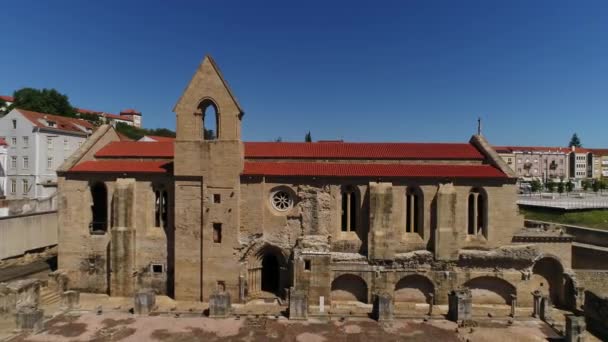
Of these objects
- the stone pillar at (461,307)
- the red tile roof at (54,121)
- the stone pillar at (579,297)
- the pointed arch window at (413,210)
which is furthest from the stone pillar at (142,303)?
the red tile roof at (54,121)

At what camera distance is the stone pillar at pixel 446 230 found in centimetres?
2323

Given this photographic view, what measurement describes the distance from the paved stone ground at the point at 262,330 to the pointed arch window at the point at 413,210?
637cm

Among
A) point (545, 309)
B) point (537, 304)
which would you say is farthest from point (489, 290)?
point (545, 309)

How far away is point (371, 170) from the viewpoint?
79.6 ft

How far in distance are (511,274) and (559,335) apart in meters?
5.14

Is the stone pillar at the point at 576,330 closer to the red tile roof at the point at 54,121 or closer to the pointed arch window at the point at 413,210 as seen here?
the pointed arch window at the point at 413,210

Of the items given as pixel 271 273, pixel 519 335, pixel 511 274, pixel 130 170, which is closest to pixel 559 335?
pixel 519 335

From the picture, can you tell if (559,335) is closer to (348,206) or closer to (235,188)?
(348,206)

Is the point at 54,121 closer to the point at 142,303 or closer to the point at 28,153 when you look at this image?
the point at 28,153

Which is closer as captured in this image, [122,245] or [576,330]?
[576,330]

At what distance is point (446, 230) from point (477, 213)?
2.85 m

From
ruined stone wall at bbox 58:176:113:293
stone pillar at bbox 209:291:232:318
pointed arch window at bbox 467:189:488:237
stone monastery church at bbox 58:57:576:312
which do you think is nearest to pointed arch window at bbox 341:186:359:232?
stone monastery church at bbox 58:57:576:312

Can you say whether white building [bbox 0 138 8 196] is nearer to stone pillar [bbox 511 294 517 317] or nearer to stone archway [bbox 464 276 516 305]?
stone archway [bbox 464 276 516 305]

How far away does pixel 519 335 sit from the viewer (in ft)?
60.7
